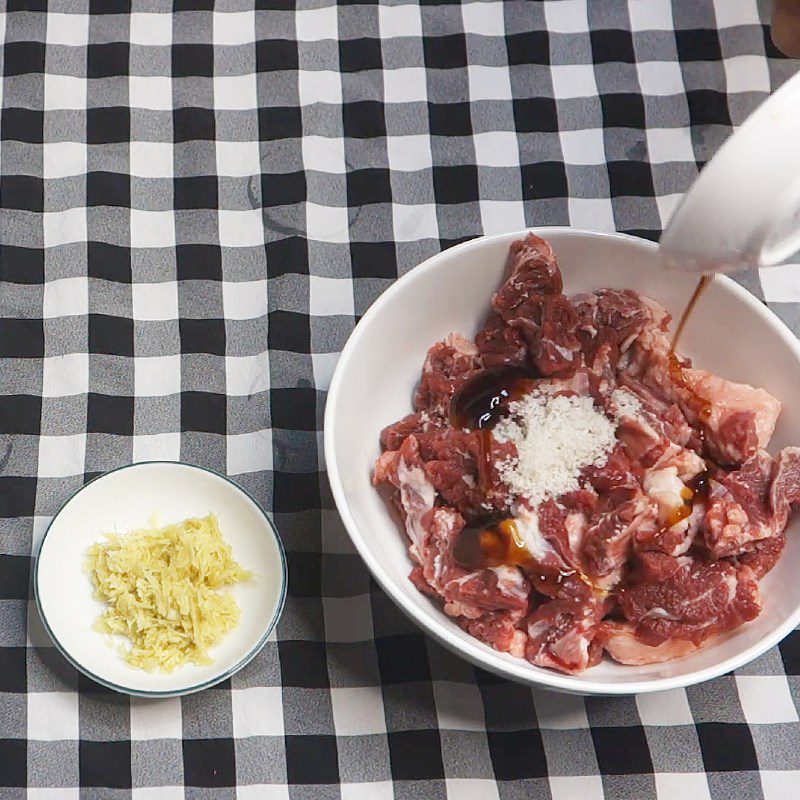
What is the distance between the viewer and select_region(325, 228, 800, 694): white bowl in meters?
2.42

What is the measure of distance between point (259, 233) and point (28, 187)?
29.1 inches

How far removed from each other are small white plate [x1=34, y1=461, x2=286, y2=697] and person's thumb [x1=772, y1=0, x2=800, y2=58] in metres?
2.29

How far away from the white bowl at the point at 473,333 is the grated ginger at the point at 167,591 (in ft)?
1.47

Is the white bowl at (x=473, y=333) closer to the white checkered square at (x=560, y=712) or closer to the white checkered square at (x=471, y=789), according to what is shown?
the white checkered square at (x=560, y=712)

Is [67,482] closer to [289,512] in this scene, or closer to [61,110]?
[289,512]

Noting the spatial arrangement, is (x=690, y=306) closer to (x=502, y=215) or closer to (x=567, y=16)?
(x=502, y=215)

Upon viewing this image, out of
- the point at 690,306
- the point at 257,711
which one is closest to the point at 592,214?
the point at 690,306

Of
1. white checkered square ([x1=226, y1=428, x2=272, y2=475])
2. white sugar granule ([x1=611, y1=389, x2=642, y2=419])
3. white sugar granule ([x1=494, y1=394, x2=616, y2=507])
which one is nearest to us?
white sugar granule ([x1=494, y1=394, x2=616, y2=507])

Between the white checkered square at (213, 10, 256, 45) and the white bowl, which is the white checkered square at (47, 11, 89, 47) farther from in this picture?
the white bowl

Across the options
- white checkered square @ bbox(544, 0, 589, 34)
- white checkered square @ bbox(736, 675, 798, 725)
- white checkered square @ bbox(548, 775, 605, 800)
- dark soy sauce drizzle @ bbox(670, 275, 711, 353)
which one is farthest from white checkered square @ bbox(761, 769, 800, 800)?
white checkered square @ bbox(544, 0, 589, 34)

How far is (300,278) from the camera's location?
10.3 ft

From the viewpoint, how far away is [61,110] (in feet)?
10.8

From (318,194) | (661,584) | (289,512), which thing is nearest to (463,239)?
(318,194)

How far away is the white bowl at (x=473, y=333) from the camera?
7.93ft
